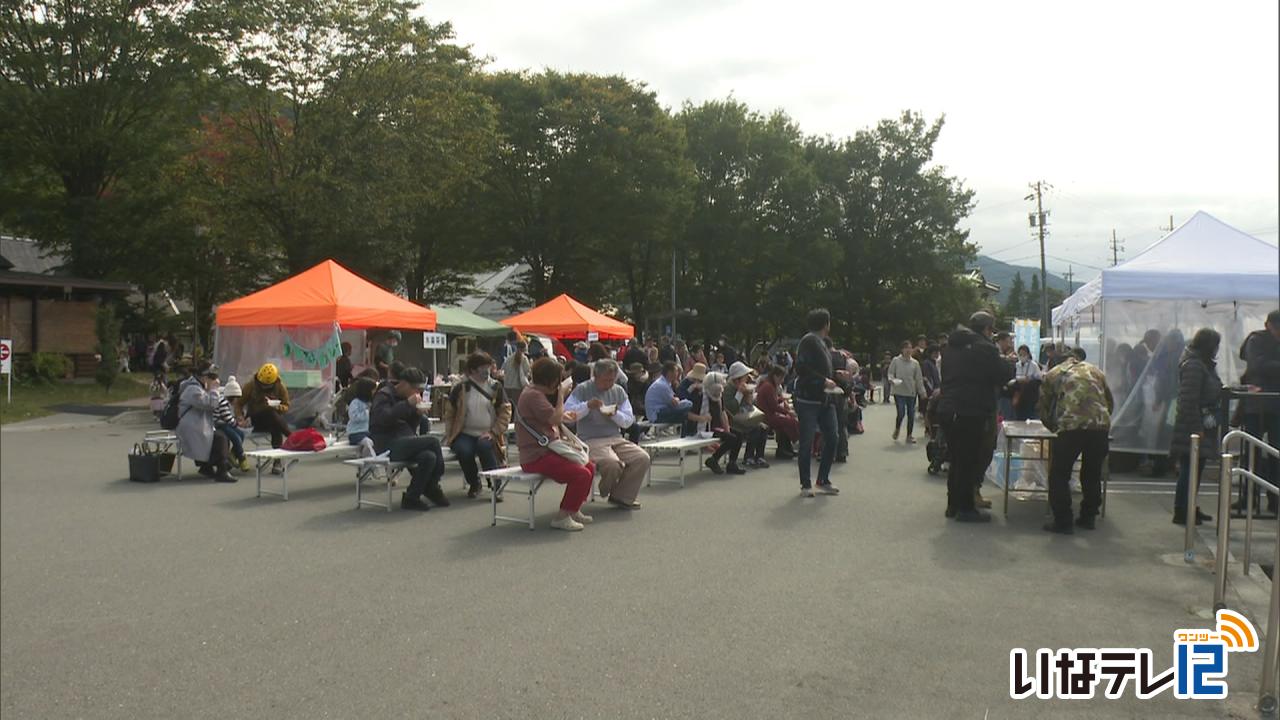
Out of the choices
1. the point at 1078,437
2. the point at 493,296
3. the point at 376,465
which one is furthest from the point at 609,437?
the point at 493,296

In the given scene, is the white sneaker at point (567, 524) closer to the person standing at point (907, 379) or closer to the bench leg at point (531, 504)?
the bench leg at point (531, 504)

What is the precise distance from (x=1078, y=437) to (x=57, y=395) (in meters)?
25.0

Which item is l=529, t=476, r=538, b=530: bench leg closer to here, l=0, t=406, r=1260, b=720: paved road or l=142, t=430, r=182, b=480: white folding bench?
l=0, t=406, r=1260, b=720: paved road

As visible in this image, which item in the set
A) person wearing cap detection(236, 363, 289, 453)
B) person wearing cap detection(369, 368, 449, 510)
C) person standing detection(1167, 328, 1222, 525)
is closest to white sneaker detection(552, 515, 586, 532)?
person wearing cap detection(369, 368, 449, 510)

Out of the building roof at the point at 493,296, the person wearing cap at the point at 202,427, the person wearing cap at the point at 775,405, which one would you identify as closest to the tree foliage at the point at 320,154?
the building roof at the point at 493,296

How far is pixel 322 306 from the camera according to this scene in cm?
1570

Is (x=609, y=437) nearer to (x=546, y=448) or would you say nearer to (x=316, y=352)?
(x=546, y=448)

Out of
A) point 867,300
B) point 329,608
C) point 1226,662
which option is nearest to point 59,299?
point 329,608

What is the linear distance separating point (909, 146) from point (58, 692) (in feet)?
178

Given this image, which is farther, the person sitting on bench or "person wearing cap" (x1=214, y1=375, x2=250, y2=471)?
"person wearing cap" (x1=214, y1=375, x2=250, y2=471)

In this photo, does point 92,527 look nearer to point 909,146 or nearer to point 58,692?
point 58,692

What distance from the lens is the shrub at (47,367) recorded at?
25906 mm

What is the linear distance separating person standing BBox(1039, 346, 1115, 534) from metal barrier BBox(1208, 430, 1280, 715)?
1088 millimetres

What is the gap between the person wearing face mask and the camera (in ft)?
33.1
